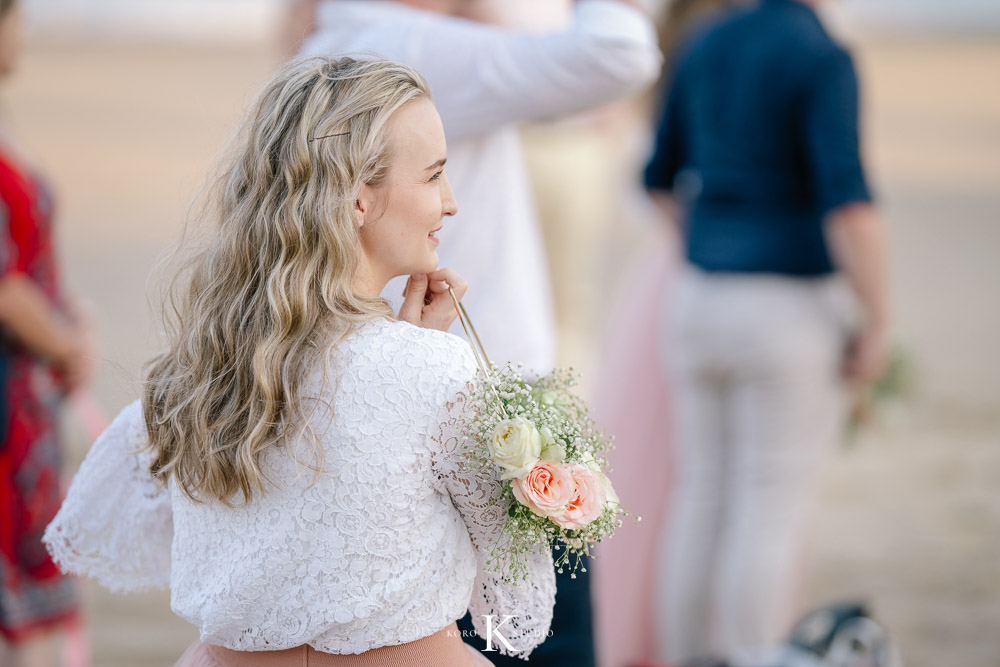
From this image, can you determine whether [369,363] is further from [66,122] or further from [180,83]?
[180,83]

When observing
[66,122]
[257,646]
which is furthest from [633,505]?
[66,122]

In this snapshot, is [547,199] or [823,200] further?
[547,199]

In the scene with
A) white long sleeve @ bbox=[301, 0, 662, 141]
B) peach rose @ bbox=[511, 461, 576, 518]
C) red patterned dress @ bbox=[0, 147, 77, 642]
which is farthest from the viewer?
red patterned dress @ bbox=[0, 147, 77, 642]

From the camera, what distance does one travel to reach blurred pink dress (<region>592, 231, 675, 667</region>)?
3.45m

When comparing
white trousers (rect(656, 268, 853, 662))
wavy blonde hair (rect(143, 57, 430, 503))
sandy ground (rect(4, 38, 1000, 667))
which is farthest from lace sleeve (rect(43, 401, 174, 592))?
white trousers (rect(656, 268, 853, 662))

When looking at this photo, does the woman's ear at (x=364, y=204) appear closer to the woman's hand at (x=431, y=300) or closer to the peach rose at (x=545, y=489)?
the woman's hand at (x=431, y=300)

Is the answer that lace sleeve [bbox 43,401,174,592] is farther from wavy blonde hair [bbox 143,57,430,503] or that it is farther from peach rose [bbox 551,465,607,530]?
peach rose [bbox 551,465,607,530]

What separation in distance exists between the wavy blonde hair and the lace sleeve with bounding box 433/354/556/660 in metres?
0.18

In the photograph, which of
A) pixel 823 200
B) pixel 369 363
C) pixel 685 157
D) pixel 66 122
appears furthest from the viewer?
pixel 66 122

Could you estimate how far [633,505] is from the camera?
3.57 metres

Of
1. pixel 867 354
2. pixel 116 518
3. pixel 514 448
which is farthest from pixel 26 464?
pixel 867 354

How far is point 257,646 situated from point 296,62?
76 centimetres

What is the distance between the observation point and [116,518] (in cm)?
163

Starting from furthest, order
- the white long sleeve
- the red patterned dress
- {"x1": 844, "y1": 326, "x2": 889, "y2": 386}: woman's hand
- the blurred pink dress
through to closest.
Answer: the blurred pink dress → {"x1": 844, "y1": 326, "x2": 889, "y2": 386}: woman's hand → the red patterned dress → the white long sleeve
